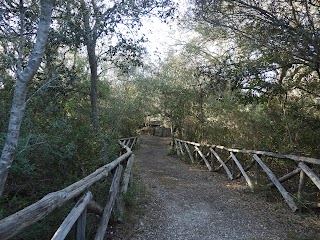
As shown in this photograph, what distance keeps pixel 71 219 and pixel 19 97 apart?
82.6 inches

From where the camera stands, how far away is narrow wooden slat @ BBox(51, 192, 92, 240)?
6.18 feet

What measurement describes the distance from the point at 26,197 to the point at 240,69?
528cm

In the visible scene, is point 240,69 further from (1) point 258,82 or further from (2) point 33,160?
(2) point 33,160

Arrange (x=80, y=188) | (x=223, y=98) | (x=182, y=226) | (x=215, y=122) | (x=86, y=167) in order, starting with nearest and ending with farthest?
(x=80, y=188) → (x=182, y=226) → (x=86, y=167) → (x=223, y=98) → (x=215, y=122)

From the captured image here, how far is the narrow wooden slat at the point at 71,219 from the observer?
1.88 metres

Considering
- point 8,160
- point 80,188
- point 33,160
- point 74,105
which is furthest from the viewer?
point 74,105

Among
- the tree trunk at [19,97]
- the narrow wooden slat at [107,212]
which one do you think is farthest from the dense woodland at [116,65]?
the narrow wooden slat at [107,212]

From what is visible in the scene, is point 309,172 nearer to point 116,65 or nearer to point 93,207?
point 93,207

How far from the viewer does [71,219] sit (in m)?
2.13

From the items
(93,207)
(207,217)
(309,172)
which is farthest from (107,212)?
(309,172)

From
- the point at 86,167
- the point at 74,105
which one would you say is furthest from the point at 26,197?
the point at 74,105

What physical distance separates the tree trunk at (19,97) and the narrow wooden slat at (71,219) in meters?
1.41

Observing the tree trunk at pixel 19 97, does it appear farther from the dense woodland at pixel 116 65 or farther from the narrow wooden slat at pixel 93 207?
the narrow wooden slat at pixel 93 207

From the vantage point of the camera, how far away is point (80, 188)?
2564 millimetres
